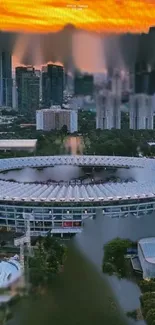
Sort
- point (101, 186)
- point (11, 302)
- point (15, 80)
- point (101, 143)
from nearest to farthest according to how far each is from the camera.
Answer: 1. point (11, 302)
2. point (101, 186)
3. point (15, 80)
4. point (101, 143)

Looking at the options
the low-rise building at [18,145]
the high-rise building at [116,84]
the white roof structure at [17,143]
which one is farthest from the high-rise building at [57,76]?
the white roof structure at [17,143]

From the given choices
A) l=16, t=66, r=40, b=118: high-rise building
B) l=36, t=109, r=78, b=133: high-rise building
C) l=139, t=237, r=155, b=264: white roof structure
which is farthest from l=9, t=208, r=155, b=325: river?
l=36, t=109, r=78, b=133: high-rise building

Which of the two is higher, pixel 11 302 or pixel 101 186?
pixel 101 186

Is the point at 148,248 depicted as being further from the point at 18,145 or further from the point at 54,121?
the point at 54,121

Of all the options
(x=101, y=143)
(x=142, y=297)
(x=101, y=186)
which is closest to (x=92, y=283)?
(x=142, y=297)

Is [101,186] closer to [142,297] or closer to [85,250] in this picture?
[85,250]

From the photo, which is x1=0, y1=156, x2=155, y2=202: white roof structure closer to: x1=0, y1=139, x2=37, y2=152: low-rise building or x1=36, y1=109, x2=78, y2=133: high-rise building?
x1=0, y1=139, x2=37, y2=152: low-rise building

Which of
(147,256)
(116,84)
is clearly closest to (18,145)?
(147,256)
